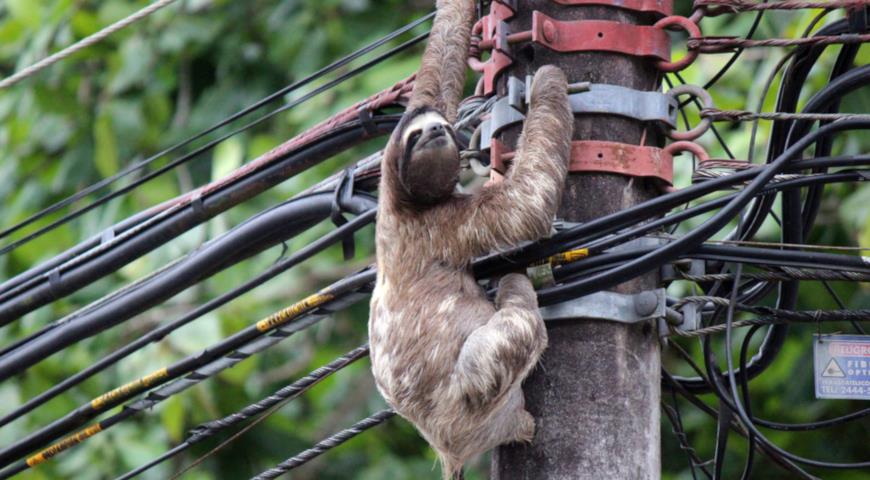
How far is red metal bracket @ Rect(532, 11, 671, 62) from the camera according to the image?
16.4 ft

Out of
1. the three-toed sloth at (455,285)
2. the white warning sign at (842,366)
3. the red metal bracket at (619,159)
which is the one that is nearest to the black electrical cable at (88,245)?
the three-toed sloth at (455,285)

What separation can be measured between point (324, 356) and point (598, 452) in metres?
5.37

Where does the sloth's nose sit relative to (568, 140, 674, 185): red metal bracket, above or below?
above

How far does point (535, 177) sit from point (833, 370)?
152cm

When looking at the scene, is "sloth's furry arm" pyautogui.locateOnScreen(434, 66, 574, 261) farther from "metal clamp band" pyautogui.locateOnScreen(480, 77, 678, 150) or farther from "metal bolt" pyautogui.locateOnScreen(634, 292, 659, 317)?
"metal bolt" pyautogui.locateOnScreen(634, 292, 659, 317)

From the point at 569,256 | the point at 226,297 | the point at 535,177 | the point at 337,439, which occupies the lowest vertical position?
the point at 337,439

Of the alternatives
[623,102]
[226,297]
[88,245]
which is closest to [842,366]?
[623,102]

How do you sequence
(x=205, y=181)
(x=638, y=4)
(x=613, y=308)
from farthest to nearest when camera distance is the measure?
1. (x=205, y=181)
2. (x=638, y=4)
3. (x=613, y=308)

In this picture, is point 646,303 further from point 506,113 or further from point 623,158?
point 506,113

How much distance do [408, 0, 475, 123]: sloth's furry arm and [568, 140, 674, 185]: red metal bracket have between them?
108cm

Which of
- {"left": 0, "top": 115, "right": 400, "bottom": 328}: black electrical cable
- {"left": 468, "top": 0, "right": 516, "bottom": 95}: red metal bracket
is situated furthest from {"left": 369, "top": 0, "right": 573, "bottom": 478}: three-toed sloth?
{"left": 0, "top": 115, "right": 400, "bottom": 328}: black electrical cable

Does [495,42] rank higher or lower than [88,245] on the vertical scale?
higher

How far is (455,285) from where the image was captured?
5184 millimetres

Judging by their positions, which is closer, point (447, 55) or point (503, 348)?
point (503, 348)
